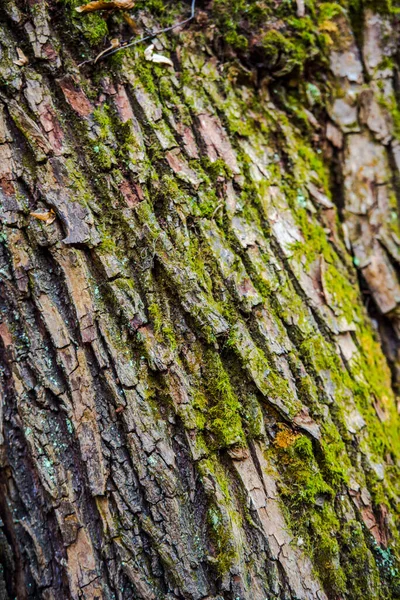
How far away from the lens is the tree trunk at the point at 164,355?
67.6 inches

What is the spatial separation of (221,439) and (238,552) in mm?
442

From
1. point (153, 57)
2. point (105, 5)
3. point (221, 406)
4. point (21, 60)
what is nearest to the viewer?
point (221, 406)

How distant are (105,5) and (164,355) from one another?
70.5 inches

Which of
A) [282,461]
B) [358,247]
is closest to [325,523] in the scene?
[282,461]

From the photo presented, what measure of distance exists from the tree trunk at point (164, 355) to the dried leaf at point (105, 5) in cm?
4

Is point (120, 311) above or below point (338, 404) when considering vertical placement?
above

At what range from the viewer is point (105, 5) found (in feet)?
6.90

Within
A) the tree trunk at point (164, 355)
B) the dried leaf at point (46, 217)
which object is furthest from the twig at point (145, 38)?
the dried leaf at point (46, 217)

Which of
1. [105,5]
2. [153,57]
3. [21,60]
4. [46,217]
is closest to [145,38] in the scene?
[153,57]

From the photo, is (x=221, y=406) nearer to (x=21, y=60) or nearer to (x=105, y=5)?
(x=21, y=60)

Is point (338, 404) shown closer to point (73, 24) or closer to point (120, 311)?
point (120, 311)

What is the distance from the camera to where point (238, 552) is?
5.53 feet

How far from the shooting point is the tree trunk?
172 centimetres

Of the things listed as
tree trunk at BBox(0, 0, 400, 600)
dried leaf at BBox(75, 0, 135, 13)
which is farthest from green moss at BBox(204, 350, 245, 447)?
dried leaf at BBox(75, 0, 135, 13)
